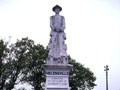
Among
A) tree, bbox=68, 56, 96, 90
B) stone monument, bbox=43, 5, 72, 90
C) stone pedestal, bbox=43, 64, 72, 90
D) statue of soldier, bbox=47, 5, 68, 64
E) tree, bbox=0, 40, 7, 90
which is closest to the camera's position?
stone pedestal, bbox=43, 64, 72, 90

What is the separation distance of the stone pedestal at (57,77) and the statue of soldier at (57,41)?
53cm

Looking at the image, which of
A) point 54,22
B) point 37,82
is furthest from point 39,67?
point 54,22

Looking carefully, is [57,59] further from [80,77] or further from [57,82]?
[80,77]

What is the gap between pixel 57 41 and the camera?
1543 cm

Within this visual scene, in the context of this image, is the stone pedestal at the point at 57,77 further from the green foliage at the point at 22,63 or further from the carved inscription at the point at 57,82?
the green foliage at the point at 22,63

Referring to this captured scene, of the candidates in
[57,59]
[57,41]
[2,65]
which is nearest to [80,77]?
[2,65]

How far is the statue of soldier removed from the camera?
48.4 ft

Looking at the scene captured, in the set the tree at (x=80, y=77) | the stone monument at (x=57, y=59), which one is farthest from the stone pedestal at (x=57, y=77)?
the tree at (x=80, y=77)

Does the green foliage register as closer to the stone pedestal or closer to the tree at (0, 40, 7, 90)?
the tree at (0, 40, 7, 90)

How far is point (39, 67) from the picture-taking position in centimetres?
3356

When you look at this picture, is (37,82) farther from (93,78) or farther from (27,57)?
(93,78)

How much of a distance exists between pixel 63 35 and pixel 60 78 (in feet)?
11.3

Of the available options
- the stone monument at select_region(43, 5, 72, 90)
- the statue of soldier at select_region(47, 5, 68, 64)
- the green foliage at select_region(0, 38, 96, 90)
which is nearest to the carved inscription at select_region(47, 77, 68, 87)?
the stone monument at select_region(43, 5, 72, 90)

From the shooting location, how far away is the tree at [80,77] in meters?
37.5
